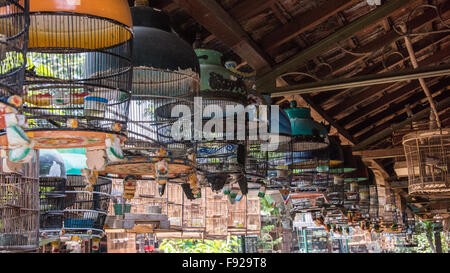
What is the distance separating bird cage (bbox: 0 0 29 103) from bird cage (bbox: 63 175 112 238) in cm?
412

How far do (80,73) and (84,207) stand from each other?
3975 millimetres

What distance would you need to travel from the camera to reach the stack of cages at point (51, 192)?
20.3 ft

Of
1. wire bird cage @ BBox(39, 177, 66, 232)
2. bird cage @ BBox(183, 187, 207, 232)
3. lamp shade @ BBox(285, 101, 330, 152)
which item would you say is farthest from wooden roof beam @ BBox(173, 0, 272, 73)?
bird cage @ BBox(183, 187, 207, 232)

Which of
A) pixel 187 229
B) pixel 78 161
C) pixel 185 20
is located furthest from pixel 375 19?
pixel 187 229

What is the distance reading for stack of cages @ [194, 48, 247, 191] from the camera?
15.4ft

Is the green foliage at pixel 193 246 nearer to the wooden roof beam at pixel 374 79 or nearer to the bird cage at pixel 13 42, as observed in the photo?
the wooden roof beam at pixel 374 79

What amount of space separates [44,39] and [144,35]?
78cm

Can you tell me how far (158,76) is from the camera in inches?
167

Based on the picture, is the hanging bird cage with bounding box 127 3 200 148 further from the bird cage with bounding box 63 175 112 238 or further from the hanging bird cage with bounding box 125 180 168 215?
the hanging bird cage with bounding box 125 180 168 215

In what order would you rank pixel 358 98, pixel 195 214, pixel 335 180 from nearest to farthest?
pixel 335 180 < pixel 358 98 < pixel 195 214

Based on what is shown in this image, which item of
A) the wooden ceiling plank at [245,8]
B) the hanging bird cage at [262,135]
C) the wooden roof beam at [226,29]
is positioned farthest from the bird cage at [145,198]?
the wooden ceiling plank at [245,8]

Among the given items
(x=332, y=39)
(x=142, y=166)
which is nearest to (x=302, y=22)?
(x=332, y=39)

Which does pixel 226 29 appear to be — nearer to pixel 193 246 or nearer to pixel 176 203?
pixel 176 203

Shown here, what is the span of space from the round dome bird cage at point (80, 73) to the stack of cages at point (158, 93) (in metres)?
0.40
